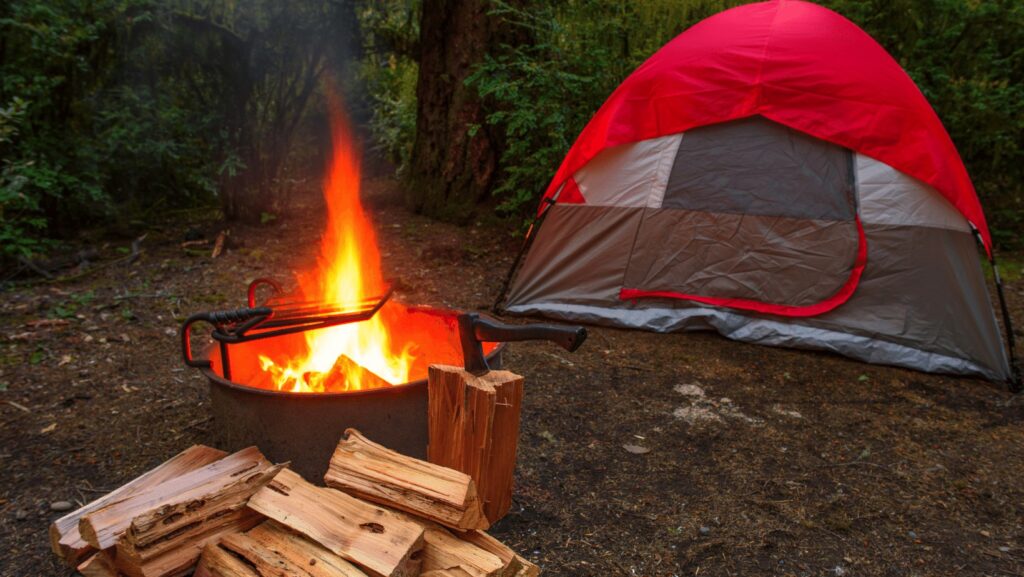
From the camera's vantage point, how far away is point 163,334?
177 inches

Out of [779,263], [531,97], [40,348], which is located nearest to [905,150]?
[779,263]

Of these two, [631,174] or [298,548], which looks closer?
[298,548]

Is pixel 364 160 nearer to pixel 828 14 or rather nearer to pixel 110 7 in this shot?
pixel 110 7

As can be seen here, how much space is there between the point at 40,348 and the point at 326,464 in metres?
2.92

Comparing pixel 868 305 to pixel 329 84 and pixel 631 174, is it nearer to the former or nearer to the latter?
pixel 631 174

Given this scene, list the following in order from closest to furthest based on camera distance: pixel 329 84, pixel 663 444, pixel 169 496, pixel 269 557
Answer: pixel 269 557
pixel 169 496
pixel 663 444
pixel 329 84

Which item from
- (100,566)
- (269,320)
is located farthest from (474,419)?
(100,566)

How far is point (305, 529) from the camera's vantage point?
71.5 inches

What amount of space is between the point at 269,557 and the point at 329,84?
6.51 metres

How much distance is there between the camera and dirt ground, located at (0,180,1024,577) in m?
2.46

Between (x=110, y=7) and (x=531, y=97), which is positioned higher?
(x=110, y=7)

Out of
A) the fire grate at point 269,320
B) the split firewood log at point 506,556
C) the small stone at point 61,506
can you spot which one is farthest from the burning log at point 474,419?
the small stone at point 61,506

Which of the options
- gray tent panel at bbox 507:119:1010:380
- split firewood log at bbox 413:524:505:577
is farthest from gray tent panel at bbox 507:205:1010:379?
split firewood log at bbox 413:524:505:577

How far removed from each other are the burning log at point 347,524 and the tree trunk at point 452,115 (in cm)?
512
